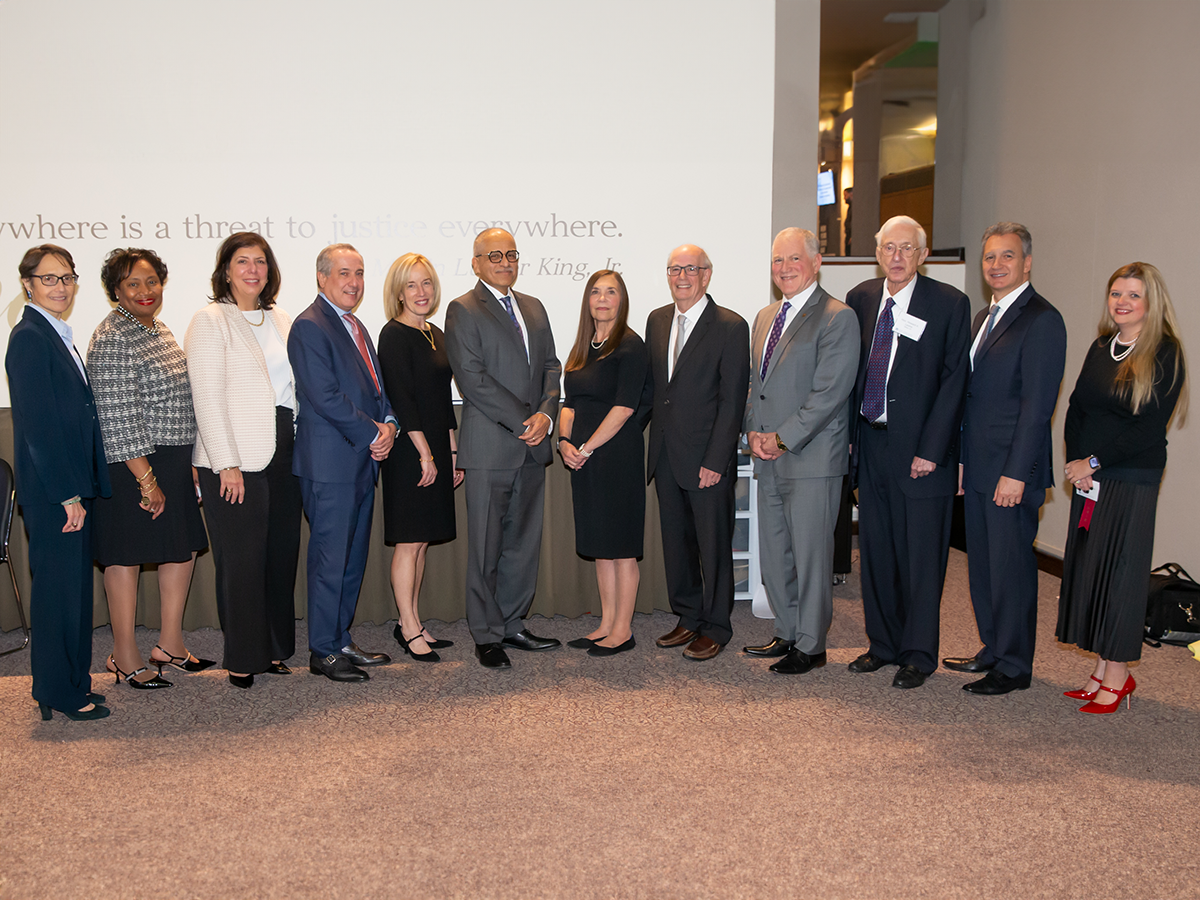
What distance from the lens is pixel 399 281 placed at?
12.2 ft

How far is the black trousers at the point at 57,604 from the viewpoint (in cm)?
310

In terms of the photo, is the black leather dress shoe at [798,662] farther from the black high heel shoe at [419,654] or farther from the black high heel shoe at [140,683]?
the black high heel shoe at [140,683]

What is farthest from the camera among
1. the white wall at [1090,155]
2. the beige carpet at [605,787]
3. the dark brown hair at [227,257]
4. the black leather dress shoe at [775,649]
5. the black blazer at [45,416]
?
the white wall at [1090,155]

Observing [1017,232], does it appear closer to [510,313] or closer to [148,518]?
[510,313]

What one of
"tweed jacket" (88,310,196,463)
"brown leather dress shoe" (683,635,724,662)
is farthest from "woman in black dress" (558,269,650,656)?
"tweed jacket" (88,310,196,463)

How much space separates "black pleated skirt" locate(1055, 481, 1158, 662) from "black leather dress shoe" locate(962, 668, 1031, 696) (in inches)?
10.5

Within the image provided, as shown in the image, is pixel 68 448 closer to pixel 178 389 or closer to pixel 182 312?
pixel 178 389

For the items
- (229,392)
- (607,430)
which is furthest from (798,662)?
(229,392)

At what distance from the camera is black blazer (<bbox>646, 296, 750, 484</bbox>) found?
11.9ft

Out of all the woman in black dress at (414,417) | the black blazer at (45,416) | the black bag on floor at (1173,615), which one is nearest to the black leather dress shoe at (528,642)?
the woman in black dress at (414,417)

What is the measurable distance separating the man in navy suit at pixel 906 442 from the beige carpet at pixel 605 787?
0.20 m

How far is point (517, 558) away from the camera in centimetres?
389

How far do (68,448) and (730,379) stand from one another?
8.14 feet

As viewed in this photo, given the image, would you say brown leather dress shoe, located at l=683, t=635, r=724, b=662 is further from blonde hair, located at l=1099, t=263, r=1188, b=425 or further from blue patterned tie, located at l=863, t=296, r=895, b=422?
blonde hair, located at l=1099, t=263, r=1188, b=425
